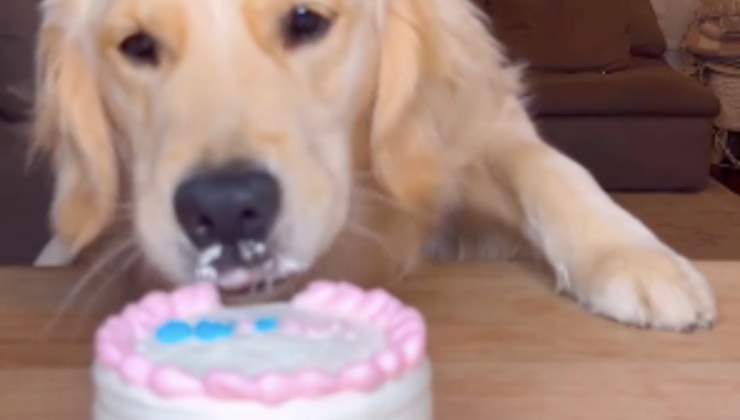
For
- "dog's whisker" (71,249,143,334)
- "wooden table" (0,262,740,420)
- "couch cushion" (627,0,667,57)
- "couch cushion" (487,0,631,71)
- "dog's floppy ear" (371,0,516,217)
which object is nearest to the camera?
"wooden table" (0,262,740,420)

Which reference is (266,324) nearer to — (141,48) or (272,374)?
(272,374)

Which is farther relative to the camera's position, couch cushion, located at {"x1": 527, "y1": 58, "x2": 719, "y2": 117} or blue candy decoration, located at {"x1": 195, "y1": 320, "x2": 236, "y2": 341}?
couch cushion, located at {"x1": 527, "y1": 58, "x2": 719, "y2": 117}

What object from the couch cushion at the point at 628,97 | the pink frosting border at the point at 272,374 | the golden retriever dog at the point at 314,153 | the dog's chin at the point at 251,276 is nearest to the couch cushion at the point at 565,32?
the couch cushion at the point at 628,97

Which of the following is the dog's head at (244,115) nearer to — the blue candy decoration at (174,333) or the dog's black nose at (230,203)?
the dog's black nose at (230,203)

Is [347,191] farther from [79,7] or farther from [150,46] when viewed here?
[79,7]

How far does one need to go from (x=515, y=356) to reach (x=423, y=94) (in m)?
0.46

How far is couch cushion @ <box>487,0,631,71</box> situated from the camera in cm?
467

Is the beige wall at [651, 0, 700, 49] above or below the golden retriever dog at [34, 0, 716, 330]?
below

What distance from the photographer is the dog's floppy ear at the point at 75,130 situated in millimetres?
1214

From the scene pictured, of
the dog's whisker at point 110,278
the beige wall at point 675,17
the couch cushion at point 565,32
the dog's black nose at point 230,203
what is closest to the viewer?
the dog's black nose at point 230,203

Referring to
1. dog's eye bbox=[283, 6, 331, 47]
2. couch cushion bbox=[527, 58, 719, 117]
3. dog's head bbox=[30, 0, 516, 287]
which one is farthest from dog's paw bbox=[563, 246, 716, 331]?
couch cushion bbox=[527, 58, 719, 117]

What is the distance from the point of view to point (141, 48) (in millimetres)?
1128

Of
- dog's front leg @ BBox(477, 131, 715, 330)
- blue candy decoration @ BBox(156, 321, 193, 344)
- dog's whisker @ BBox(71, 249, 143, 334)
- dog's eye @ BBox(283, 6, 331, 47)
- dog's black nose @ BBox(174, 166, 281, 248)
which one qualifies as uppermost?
blue candy decoration @ BBox(156, 321, 193, 344)

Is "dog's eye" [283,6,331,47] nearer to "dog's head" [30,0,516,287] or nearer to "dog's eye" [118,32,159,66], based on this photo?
"dog's head" [30,0,516,287]
